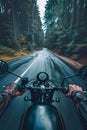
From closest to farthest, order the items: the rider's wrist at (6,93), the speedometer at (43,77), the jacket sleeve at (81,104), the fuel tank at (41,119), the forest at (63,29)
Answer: the fuel tank at (41,119) < the speedometer at (43,77) < the jacket sleeve at (81,104) < the rider's wrist at (6,93) < the forest at (63,29)

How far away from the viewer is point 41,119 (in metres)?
3.21

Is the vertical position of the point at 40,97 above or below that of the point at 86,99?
above

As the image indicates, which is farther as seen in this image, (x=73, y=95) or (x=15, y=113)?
(x=73, y=95)

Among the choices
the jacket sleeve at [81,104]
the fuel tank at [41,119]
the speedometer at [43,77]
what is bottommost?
the jacket sleeve at [81,104]

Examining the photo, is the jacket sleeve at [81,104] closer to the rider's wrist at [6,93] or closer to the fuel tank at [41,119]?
the fuel tank at [41,119]

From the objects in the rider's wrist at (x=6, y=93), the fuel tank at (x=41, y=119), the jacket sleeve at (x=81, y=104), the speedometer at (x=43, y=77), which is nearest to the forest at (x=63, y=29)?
the jacket sleeve at (x=81, y=104)

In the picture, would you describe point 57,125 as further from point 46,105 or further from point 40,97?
point 40,97

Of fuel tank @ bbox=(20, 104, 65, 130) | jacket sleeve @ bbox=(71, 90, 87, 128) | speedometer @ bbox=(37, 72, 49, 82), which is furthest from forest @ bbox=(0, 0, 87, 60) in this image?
fuel tank @ bbox=(20, 104, 65, 130)

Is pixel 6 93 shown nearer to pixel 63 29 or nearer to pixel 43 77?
pixel 43 77

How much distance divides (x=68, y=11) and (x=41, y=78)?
57.5 metres

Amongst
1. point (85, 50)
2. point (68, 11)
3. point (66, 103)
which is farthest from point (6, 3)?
point (66, 103)

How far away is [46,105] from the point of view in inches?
142

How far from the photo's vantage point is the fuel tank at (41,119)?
309 centimetres

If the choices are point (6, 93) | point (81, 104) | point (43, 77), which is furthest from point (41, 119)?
point (6, 93)
